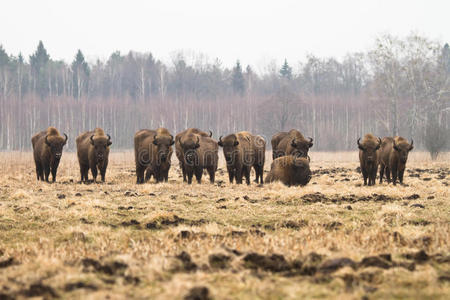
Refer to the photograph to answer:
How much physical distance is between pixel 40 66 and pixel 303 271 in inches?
4043

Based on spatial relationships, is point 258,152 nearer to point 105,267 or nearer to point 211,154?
point 211,154

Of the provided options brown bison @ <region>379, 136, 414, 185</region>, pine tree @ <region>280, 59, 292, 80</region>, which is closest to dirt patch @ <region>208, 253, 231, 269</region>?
brown bison @ <region>379, 136, 414, 185</region>

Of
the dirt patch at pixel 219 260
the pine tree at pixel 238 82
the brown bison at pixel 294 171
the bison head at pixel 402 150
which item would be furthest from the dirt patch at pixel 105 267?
the pine tree at pixel 238 82

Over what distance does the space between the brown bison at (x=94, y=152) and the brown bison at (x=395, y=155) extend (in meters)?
10.8

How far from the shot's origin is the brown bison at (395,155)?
19016mm

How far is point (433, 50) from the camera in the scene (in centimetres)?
5484

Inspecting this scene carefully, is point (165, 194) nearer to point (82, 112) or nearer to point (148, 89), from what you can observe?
point (82, 112)

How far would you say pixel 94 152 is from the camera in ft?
66.0

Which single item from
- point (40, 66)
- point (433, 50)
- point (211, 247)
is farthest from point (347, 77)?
point (211, 247)

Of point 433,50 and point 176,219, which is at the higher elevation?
point 433,50

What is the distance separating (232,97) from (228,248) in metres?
83.5

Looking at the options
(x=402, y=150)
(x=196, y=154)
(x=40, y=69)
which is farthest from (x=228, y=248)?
(x=40, y=69)

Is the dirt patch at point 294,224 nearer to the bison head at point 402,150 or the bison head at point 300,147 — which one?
the bison head at point 300,147

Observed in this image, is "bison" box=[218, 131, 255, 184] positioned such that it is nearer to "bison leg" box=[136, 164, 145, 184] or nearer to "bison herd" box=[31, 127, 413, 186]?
"bison herd" box=[31, 127, 413, 186]
